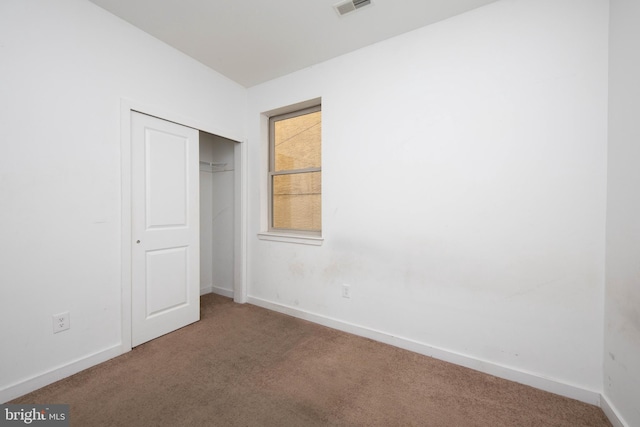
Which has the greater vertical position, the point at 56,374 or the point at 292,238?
the point at 292,238

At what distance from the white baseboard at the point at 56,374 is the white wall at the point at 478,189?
179cm

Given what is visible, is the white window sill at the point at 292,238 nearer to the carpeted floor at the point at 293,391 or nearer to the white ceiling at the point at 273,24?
the carpeted floor at the point at 293,391

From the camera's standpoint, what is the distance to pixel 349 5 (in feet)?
6.39

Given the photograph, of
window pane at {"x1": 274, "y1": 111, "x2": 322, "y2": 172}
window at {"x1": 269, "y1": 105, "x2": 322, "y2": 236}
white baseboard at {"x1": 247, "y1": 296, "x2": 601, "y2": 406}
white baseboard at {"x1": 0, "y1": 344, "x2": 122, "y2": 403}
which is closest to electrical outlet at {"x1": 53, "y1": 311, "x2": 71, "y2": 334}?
white baseboard at {"x1": 0, "y1": 344, "x2": 122, "y2": 403}

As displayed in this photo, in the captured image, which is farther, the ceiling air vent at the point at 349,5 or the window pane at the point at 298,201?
the window pane at the point at 298,201

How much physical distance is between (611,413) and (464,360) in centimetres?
76


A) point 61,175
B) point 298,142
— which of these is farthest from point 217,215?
point 61,175

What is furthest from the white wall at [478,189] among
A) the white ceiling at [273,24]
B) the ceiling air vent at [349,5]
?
the ceiling air vent at [349,5]

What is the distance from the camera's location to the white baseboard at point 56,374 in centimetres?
159

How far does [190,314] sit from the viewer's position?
268 cm

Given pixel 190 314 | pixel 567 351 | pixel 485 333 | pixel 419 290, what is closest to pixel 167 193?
pixel 190 314

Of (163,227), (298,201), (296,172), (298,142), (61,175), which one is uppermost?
(298,142)

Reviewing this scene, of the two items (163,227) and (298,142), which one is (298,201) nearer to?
(298,142)

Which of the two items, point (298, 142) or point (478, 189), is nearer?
point (478, 189)
